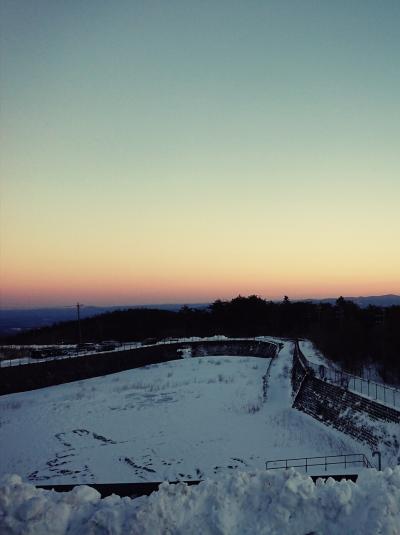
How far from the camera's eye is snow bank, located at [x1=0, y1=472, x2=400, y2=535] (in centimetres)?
802

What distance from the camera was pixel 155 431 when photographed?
2138 centimetres

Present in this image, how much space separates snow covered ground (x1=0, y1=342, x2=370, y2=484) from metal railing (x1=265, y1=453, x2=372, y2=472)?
511 mm

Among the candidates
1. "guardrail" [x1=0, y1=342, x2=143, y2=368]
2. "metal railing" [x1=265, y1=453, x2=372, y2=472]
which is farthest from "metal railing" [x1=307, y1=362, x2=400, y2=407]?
"guardrail" [x1=0, y1=342, x2=143, y2=368]

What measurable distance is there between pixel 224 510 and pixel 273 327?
186ft

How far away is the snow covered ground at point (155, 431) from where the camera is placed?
1694cm

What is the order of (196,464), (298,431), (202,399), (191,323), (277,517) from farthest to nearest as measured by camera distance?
(191,323)
(202,399)
(298,431)
(196,464)
(277,517)

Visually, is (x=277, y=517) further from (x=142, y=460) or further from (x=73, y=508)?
(x=142, y=460)

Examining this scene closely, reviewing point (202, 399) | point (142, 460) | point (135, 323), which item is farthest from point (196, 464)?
point (135, 323)

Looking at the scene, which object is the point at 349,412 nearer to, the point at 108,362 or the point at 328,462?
the point at 328,462

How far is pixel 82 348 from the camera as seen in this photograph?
4284 centimetres

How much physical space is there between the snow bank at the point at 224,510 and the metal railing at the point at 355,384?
11179 mm

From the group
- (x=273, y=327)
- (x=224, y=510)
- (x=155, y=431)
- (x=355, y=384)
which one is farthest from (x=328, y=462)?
(x=273, y=327)

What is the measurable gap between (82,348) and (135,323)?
32.3 metres

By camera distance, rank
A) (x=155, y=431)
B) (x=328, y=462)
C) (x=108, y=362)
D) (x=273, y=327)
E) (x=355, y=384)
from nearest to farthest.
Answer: (x=328, y=462)
(x=155, y=431)
(x=355, y=384)
(x=108, y=362)
(x=273, y=327)
